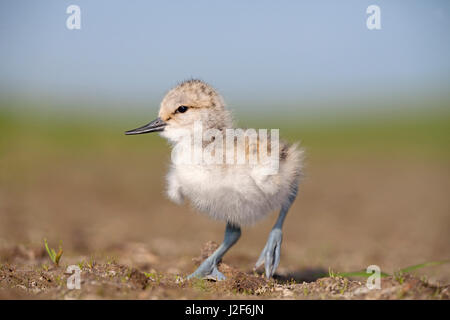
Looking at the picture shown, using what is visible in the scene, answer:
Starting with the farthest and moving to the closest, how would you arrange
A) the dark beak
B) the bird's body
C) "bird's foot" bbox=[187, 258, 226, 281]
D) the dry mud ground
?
the dark beak → "bird's foot" bbox=[187, 258, 226, 281] → the bird's body → the dry mud ground

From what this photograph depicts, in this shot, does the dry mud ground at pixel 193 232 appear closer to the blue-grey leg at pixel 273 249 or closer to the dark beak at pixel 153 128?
the blue-grey leg at pixel 273 249

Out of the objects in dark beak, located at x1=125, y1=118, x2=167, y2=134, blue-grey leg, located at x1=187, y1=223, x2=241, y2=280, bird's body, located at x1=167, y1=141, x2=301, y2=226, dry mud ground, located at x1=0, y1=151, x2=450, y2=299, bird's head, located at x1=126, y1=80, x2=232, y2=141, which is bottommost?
dry mud ground, located at x1=0, y1=151, x2=450, y2=299

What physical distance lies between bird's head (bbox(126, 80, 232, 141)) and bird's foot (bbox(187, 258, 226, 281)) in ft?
3.22

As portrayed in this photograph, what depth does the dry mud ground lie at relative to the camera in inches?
127

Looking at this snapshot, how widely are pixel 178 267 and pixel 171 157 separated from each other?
1510 millimetres

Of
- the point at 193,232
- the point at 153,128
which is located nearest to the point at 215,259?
the point at 153,128

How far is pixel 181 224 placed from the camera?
8320 mm

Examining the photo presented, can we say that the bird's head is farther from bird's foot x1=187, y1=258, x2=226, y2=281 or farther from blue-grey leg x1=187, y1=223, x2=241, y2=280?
bird's foot x1=187, y1=258, x2=226, y2=281

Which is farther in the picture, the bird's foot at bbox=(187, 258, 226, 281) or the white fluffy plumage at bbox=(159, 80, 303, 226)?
the bird's foot at bbox=(187, 258, 226, 281)

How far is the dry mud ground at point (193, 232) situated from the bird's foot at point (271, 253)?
0.14 m

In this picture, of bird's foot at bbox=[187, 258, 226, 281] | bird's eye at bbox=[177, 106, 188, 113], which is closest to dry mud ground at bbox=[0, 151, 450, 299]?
bird's foot at bbox=[187, 258, 226, 281]

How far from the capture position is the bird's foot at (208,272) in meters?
3.67

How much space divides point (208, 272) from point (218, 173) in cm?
89
